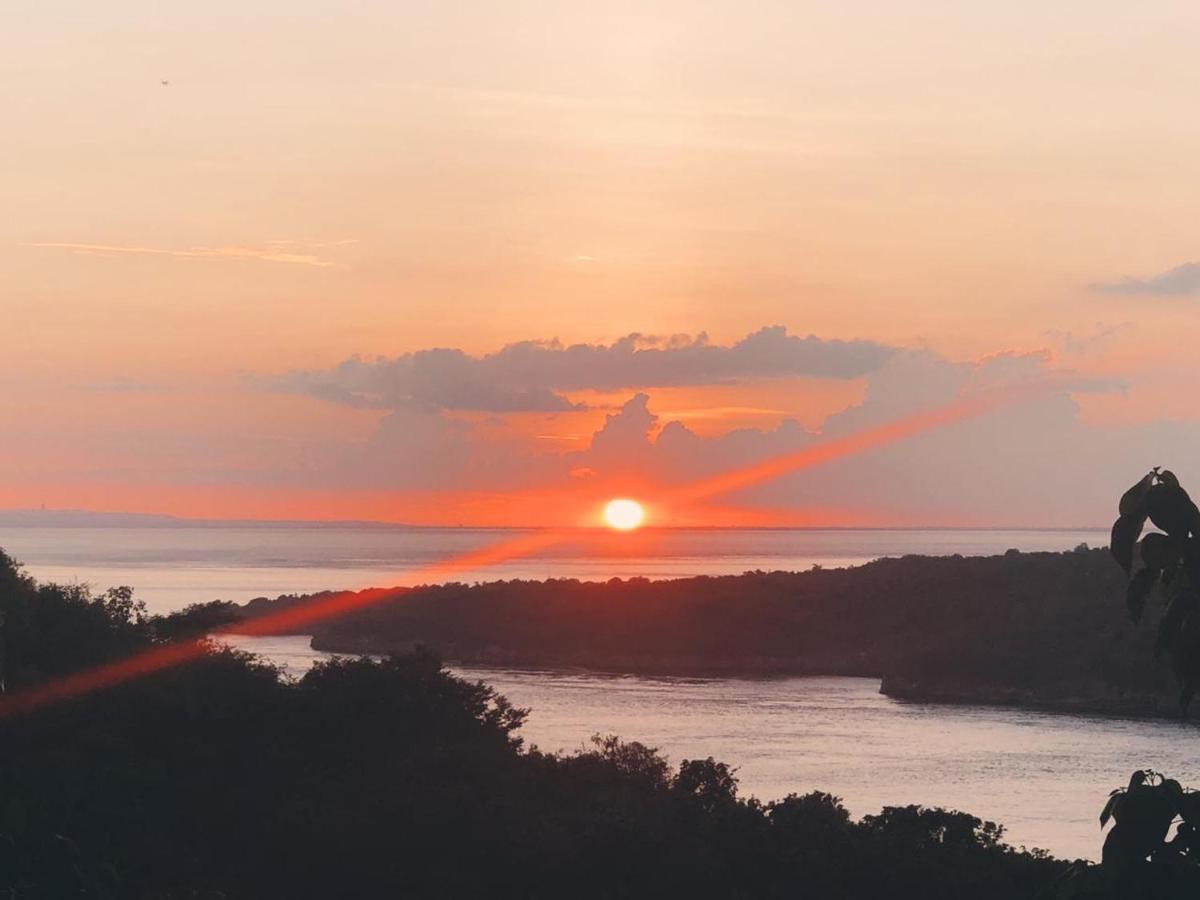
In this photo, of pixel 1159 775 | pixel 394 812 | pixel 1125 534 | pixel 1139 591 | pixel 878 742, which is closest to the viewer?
pixel 1159 775

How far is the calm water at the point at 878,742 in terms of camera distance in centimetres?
4834

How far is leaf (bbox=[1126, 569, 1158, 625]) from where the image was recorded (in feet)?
15.4

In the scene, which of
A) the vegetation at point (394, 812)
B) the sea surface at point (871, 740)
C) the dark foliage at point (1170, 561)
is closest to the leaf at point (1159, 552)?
the dark foliage at point (1170, 561)

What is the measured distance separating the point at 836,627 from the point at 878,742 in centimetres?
3999

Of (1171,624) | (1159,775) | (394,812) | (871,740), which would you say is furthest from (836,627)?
(1159,775)

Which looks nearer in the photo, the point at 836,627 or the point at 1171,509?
the point at 1171,509

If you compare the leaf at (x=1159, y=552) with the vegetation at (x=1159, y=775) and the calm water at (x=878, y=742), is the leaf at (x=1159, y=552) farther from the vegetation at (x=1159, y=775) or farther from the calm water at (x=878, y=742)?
the calm water at (x=878, y=742)

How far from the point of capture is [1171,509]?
470 centimetres

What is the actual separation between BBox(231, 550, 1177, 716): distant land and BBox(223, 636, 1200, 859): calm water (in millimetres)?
5311

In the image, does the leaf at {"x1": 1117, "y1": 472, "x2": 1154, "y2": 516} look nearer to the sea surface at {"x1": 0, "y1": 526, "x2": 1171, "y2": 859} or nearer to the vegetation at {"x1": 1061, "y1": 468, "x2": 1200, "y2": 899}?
the vegetation at {"x1": 1061, "y1": 468, "x2": 1200, "y2": 899}

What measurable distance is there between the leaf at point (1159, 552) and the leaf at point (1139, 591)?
0.03 metres

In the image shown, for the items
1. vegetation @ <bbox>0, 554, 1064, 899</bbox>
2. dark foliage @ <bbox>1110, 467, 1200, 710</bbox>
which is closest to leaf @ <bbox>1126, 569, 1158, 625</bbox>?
dark foliage @ <bbox>1110, 467, 1200, 710</bbox>

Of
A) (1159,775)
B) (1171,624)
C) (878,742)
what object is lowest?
(878,742)

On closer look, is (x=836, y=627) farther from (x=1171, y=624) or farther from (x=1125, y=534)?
(x=1125, y=534)
